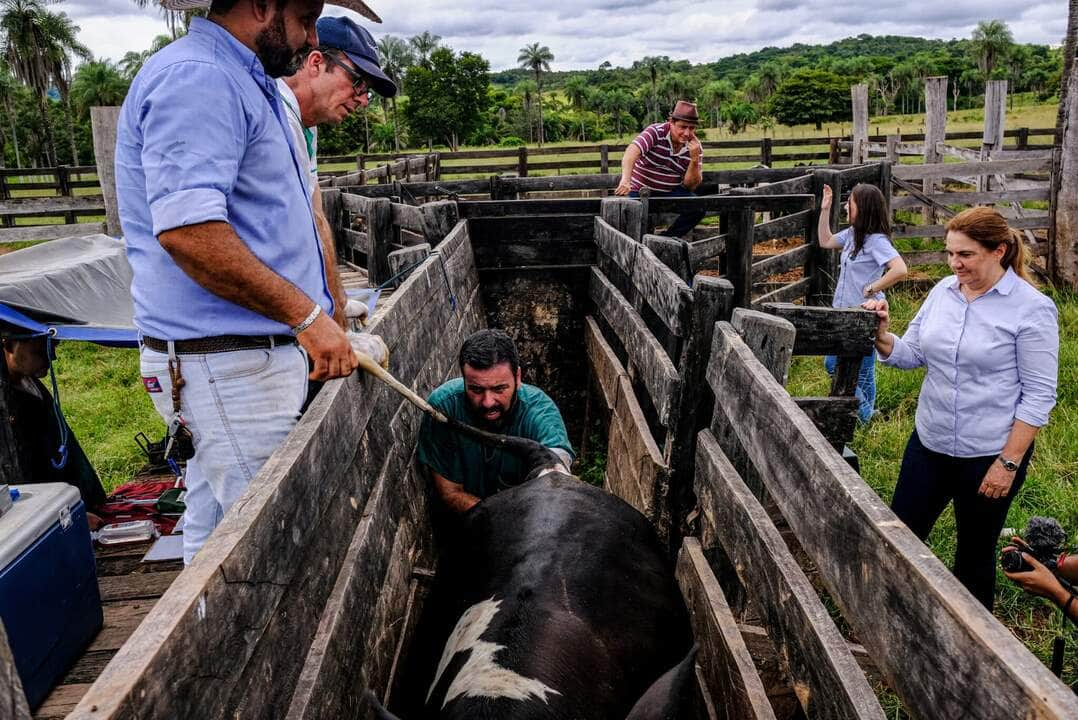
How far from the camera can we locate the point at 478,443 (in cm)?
359

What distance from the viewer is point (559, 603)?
2.35m

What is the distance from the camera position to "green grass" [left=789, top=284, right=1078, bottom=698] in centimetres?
384

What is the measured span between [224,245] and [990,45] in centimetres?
10200

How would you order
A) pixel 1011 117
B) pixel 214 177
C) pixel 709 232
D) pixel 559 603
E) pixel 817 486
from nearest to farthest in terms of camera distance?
1. pixel 817 486
2. pixel 214 177
3. pixel 559 603
4. pixel 709 232
5. pixel 1011 117

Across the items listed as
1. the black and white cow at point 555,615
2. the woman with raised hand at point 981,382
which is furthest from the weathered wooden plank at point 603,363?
the black and white cow at point 555,615

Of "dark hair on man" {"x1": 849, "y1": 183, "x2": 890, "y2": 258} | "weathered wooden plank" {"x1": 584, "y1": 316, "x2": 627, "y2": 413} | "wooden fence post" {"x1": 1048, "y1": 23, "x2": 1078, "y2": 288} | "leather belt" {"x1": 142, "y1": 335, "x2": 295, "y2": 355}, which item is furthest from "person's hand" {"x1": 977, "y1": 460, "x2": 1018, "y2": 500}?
"wooden fence post" {"x1": 1048, "y1": 23, "x2": 1078, "y2": 288}

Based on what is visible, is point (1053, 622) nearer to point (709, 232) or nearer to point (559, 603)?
point (559, 603)

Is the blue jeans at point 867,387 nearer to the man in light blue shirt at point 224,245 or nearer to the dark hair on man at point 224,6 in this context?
the man in light blue shirt at point 224,245

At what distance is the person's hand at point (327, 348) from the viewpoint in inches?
92.7

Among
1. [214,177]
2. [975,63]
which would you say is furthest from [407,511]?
[975,63]

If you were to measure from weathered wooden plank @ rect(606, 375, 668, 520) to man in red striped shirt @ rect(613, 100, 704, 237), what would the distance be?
14.1ft

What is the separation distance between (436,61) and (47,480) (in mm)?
66526

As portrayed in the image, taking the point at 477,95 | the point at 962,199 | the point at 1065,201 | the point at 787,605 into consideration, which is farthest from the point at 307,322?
the point at 477,95

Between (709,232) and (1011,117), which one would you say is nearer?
(709,232)
